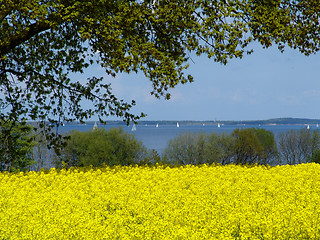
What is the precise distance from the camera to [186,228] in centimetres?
620

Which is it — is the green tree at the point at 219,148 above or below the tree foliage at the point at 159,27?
below

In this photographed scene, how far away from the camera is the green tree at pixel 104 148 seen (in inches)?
971

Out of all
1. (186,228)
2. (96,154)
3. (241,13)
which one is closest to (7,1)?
(241,13)

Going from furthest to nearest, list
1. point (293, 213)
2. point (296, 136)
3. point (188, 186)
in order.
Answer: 1. point (296, 136)
2. point (188, 186)
3. point (293, 213)

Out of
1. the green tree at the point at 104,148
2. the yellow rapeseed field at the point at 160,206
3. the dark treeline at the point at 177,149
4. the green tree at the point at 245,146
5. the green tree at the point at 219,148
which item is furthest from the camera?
the green tree at the point at 245,146

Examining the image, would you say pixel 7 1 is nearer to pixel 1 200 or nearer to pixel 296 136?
pixel 1 200

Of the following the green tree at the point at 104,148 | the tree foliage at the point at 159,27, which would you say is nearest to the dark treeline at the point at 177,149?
the green tree at the point at 104,148

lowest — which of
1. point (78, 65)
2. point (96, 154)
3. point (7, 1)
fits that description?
point (96, 154)

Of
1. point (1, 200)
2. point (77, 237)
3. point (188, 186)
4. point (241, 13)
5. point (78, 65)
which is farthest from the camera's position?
point (78, 65)

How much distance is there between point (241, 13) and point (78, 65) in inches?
257

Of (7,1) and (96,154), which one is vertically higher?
(7,1)

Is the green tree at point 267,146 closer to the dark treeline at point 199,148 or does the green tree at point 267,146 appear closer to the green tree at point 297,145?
the dark treeline at point 199,148

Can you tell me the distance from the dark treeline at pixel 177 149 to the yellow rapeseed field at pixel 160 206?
26.7 ft

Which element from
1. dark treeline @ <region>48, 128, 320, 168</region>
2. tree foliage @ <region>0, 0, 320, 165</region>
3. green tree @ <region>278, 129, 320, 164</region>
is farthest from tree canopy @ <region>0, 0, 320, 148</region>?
green tree @ <region>278, 129, 320, 164</region>
